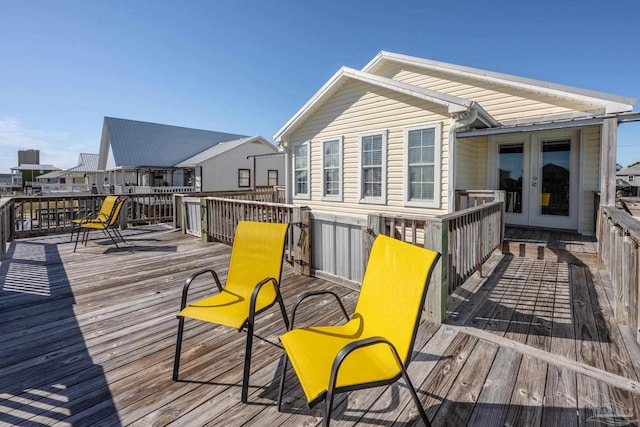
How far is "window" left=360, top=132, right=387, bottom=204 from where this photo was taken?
715 centimetres

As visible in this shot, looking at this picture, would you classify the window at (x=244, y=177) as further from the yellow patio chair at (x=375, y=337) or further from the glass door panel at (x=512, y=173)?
the yellow patio chair at (x=375, y=337)

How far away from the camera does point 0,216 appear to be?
16.8ft

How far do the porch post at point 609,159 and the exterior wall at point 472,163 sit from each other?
7.50 ft

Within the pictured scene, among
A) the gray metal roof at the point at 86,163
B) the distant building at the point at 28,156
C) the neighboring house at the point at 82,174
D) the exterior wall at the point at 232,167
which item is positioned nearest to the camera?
the exterior wall at the point at 232,167

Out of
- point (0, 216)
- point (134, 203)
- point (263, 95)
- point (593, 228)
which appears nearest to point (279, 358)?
point (0, 216)

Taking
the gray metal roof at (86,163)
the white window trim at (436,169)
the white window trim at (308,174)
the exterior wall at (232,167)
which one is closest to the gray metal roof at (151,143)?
the exterior wall at (232,167)

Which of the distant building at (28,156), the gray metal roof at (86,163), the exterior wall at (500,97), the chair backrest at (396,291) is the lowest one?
the chair backrest at (396,291)

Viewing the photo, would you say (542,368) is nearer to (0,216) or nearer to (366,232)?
(366,232)

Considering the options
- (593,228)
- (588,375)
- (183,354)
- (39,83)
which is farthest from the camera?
(39,83)

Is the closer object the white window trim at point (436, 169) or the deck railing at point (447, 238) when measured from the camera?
the deck railing at point (447, 238)

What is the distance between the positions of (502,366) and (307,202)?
22.6 feet

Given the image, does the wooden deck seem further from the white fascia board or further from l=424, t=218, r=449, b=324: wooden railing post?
the white fascia board

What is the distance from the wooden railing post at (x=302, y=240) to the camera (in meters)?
4.38

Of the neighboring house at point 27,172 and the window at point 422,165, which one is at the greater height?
the neighboring house at point 27,172
